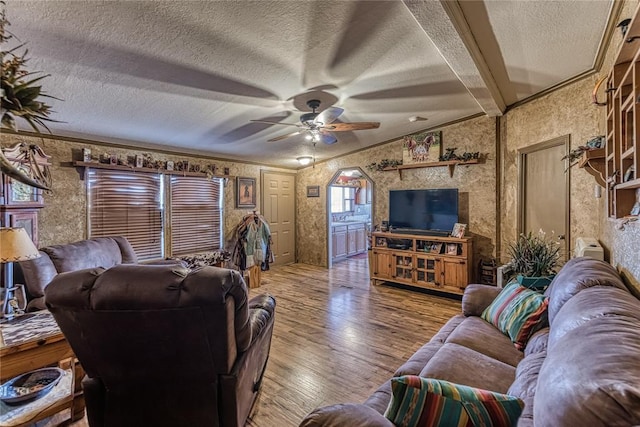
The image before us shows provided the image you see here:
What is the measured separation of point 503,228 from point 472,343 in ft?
9.51

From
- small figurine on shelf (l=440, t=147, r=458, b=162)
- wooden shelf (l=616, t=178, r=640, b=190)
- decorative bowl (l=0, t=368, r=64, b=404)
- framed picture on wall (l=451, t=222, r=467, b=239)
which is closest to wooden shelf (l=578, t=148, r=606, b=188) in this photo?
wooden shelf (l=616, t=178, r=640, b=190)

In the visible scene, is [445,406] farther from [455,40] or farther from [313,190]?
[313,190]

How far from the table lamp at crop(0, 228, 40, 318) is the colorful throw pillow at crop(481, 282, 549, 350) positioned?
3.32m

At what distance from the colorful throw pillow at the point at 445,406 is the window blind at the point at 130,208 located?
4.57m

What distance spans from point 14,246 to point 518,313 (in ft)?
11.1

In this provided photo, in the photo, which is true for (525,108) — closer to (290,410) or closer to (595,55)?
(595,55)

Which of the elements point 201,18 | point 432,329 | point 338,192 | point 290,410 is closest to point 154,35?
point 201,18

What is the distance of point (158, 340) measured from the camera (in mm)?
1392

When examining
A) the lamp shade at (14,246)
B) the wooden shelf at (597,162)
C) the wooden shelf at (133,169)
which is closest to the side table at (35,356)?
the lamp shade at (14,246)

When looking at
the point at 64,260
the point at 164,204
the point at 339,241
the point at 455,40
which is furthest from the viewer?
the point at 339,241

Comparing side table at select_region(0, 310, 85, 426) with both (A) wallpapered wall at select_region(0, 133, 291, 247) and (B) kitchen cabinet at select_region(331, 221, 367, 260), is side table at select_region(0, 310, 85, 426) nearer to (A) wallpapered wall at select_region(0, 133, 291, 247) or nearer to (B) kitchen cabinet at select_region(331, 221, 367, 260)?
(A) wallpapered wall at select_region(0, 133, 291, 247)

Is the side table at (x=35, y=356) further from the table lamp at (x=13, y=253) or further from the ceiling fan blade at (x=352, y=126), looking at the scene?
the ceiling fan blade at (x=352, y=126)

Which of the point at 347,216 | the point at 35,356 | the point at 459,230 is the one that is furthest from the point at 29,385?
the point at 347,216

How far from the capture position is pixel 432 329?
10.8 ft
